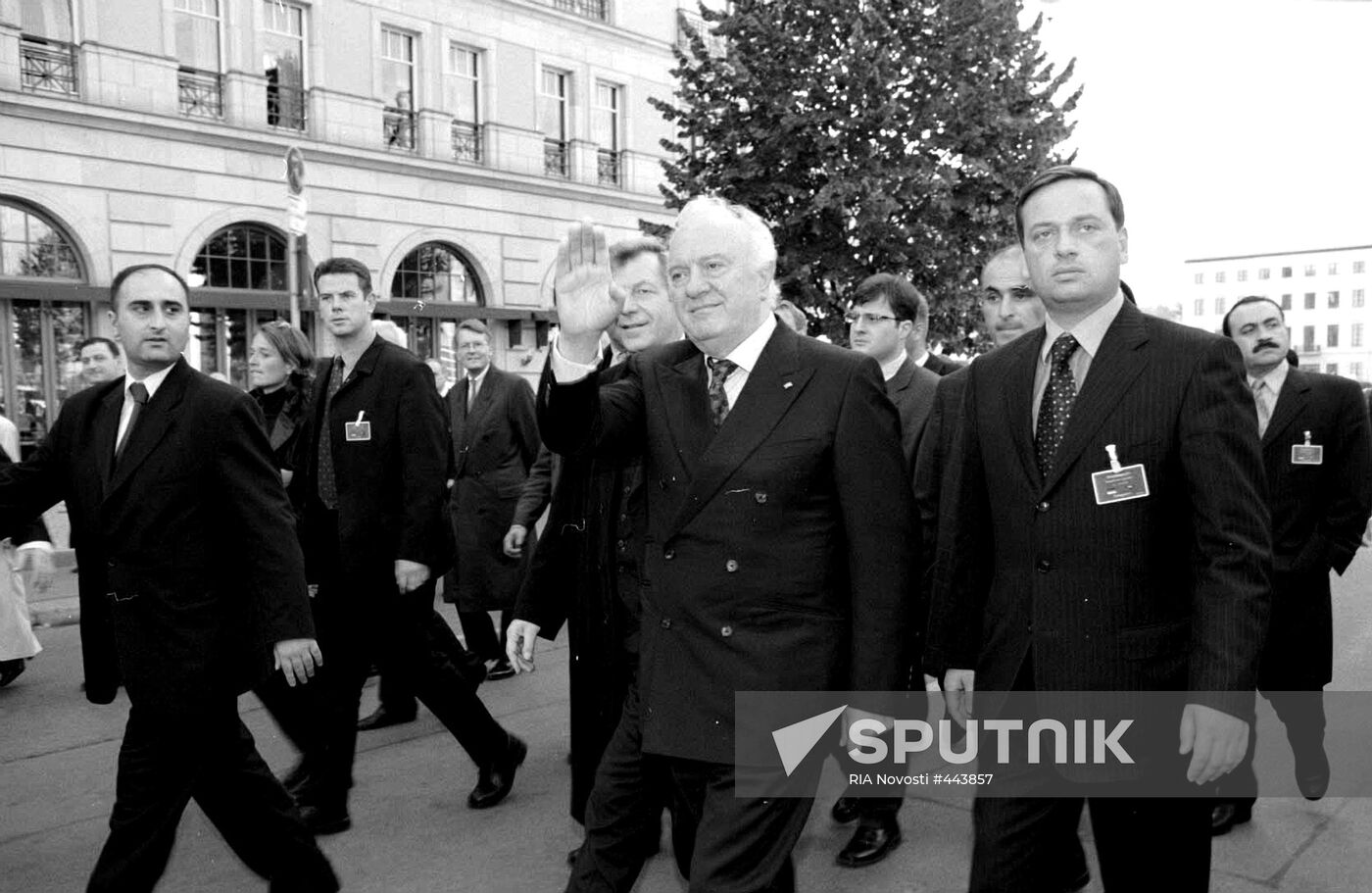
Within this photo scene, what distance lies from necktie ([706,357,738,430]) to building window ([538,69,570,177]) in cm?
2181

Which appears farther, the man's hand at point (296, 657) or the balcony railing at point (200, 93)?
the balcony railing at point (200, 93)

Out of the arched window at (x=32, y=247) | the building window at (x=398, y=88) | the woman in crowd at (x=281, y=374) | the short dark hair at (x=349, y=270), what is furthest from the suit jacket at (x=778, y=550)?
the building window at (x=398, y=88)

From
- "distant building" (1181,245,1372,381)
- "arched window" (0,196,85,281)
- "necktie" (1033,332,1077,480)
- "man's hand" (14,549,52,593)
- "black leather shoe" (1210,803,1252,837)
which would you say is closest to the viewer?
"necktie" (1033,332,1077,480)

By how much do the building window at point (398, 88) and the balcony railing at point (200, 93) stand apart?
3069 mm

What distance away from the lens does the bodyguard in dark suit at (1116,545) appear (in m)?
2.39

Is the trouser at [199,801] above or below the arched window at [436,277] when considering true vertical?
below

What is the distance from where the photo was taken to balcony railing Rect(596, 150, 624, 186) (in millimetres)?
24797

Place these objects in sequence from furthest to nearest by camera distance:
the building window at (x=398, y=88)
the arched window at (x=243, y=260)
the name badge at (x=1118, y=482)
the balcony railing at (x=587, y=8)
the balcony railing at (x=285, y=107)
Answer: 1. the balcony railing at (x=587, y=8)
2. the building window at (x=398, y=88)
3. the balcony railing at (x=285, y=107)
4. the arched window at (x=243, y=260)
5. the name badge at (x=1118, y=482)

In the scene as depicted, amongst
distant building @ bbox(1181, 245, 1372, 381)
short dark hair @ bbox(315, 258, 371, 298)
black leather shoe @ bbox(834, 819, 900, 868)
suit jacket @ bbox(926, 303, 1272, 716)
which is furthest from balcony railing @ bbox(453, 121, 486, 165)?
distant building @ bbox(1181, 245, 1372, 381)

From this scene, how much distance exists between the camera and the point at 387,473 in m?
4.63

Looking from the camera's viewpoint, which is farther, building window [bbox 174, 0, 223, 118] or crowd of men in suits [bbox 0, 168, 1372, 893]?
building window [bbox 174, 0, 223, 118]

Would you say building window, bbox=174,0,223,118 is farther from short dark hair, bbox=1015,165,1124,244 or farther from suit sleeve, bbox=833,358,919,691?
suit sleeve, bbox=833,358,919,691

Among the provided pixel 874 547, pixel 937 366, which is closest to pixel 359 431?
pixel 874 547

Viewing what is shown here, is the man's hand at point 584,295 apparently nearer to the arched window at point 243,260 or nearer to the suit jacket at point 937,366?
the suit jacket at point 937,366
